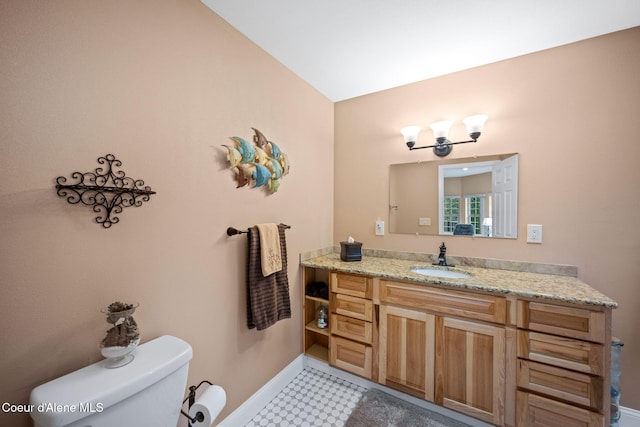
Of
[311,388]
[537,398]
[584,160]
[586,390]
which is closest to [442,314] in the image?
[537,398]

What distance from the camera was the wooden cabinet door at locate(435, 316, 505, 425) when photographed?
4.62 ft

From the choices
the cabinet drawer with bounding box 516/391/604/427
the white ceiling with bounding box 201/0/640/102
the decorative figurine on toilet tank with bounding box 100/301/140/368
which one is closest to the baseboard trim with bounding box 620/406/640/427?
the cabinet drawer with bounding box 516/391/604/427

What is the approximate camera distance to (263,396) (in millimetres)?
1677

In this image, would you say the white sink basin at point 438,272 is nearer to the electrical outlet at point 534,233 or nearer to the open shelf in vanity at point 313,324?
the electrical outlet at point 534,233

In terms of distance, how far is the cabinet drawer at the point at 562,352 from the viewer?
1.21 meters

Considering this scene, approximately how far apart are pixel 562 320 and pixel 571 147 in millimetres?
1152

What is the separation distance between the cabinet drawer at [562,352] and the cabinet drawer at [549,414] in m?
0.21

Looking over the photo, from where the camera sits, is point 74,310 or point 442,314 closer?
point 74,310

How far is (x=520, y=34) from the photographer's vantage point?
156 cm

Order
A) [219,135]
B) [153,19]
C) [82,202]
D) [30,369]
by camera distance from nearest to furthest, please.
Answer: [30,369] → [82,202] → [153,19] → [219,135]

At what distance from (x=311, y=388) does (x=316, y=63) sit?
8.19 ft

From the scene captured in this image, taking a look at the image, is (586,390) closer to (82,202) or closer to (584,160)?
(584,160)

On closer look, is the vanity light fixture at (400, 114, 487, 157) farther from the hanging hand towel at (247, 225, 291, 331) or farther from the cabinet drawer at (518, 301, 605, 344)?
the hanging hand towel at (247, 225, 291, 331)

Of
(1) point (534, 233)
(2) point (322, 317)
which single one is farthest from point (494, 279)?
(2) point (322, 317)
